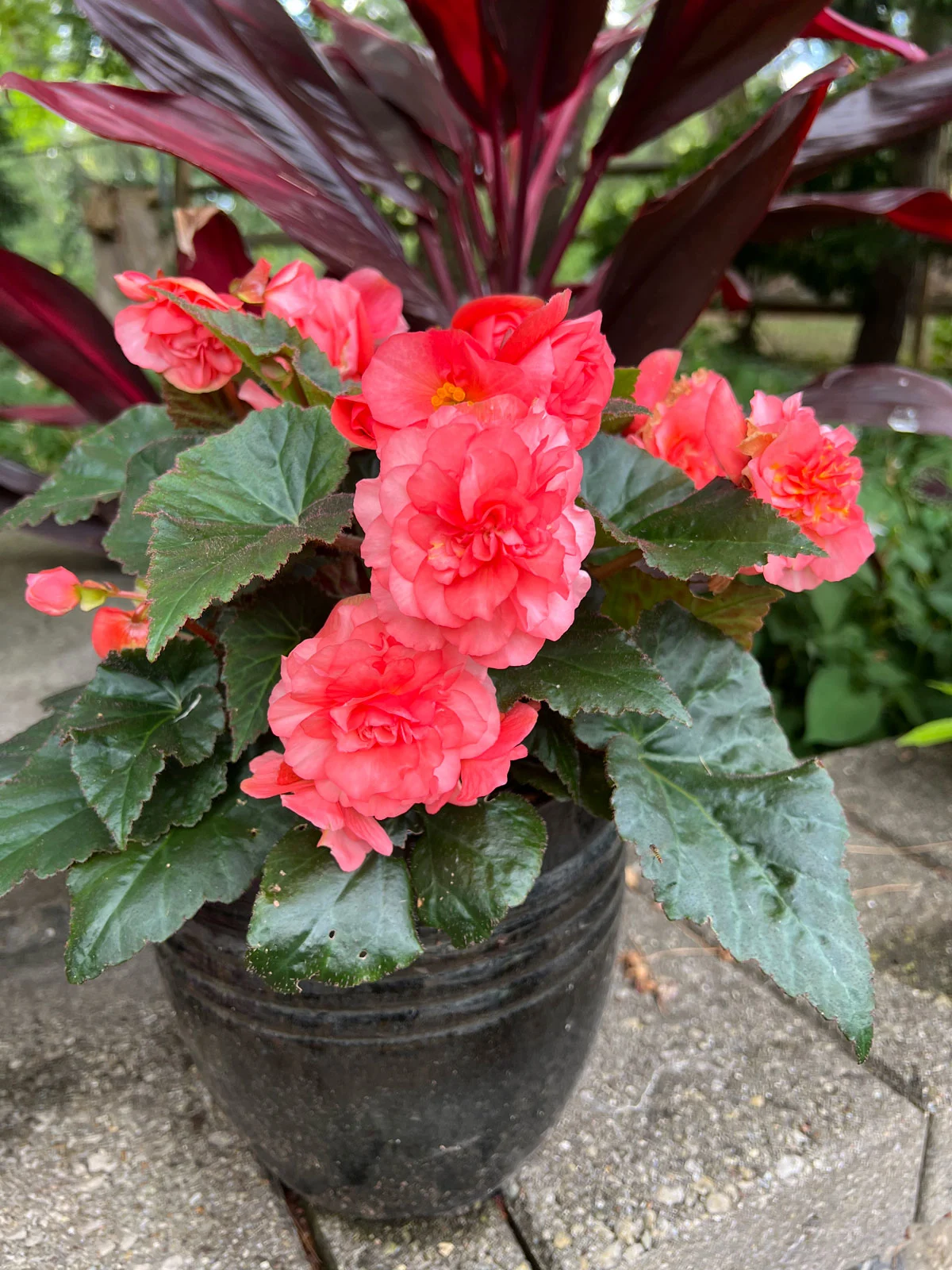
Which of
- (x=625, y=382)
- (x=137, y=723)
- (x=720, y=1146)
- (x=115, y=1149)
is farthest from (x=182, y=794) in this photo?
(x=720, y=1146)

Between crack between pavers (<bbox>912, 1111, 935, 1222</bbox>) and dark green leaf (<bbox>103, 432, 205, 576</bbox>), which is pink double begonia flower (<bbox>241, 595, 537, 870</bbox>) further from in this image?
crack between pavers (<bbox>912, 1111, 935, 1222</bbox>)

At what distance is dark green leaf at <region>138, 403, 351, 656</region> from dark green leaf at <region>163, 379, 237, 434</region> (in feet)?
0.43

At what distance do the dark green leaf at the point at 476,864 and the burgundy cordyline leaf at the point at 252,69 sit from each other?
2.19 ft

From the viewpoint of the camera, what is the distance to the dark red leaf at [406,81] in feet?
3.95

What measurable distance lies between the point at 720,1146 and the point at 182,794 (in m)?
0.60

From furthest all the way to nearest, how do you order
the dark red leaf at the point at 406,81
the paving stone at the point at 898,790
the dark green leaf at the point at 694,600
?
the paving stone at the point at 898,790 → the dark red leaf at the point at 406,81 → the dark green leaf at the point at 694,600

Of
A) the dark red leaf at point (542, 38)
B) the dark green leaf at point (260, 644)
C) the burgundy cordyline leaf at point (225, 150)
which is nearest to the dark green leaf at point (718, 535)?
the dark green leaf at point (260, 644)

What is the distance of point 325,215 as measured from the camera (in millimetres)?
843

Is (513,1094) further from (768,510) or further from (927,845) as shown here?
(927,845)

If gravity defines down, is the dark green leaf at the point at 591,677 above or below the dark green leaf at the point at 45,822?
above

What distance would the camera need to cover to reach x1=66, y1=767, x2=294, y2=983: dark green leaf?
0.52m

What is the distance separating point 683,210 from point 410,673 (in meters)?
0.71

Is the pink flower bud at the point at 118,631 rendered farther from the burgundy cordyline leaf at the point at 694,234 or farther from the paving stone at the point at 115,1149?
the burgundy cordyline leaf at the point at 694,234

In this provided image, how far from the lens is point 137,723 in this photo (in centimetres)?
56
